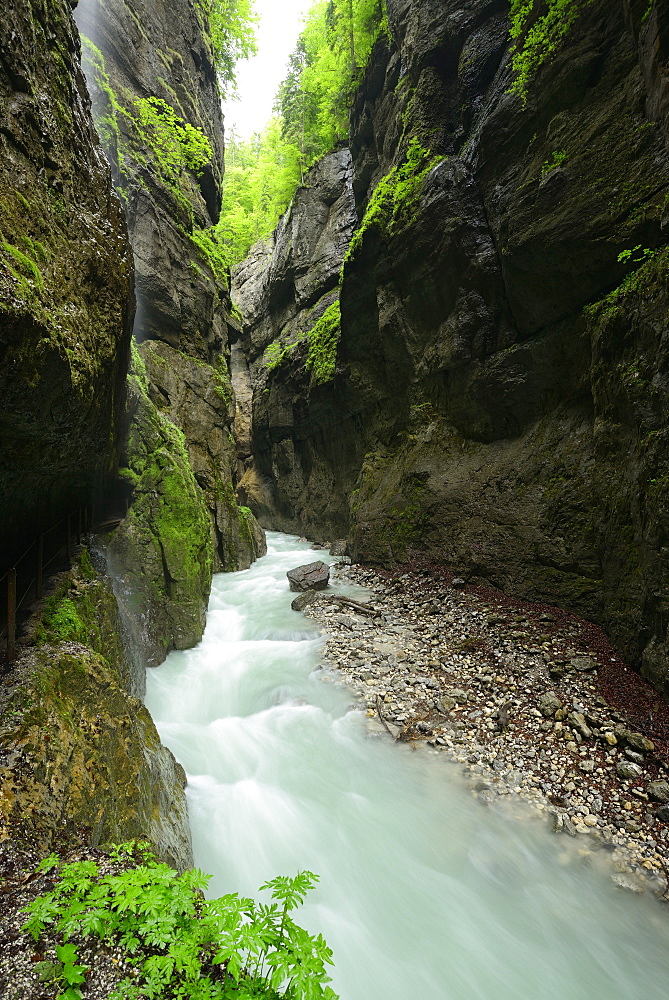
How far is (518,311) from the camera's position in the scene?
380 inches

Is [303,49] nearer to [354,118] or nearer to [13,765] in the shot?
[354,118]

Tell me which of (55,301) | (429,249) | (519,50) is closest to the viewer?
(55,301)

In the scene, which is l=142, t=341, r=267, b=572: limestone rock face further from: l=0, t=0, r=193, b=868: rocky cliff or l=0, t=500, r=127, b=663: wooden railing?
l=0, t=0, r=193, b=868: rocky cliff

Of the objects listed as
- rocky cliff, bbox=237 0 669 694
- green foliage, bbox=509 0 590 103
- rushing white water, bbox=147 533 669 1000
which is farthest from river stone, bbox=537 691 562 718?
green foliage, bbox=509 0 590 103

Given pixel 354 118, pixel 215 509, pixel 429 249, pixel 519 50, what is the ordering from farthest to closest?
pixel 354 118, pixel 215 509, pixel 429 249, pixel 519 50

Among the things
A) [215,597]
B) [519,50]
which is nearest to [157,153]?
[519,50]

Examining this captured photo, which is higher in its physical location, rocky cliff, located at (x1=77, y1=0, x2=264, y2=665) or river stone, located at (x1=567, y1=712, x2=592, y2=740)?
rocky cliff, located at (x1=77, y1=0, x2=264, y2=665)

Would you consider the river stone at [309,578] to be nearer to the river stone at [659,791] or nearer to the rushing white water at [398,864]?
Result: the rushing white water at [398,864]

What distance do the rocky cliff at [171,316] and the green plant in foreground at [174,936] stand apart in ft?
20.6

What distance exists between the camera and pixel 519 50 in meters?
9.46

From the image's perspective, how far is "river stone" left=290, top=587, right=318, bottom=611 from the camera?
11312 mm

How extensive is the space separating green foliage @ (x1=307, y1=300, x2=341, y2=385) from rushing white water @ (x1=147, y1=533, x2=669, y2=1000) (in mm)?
14608

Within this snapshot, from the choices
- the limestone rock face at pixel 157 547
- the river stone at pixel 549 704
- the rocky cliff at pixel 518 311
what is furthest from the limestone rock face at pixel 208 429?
the river stone at pixel 549 704

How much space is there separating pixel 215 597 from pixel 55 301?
406 inches
